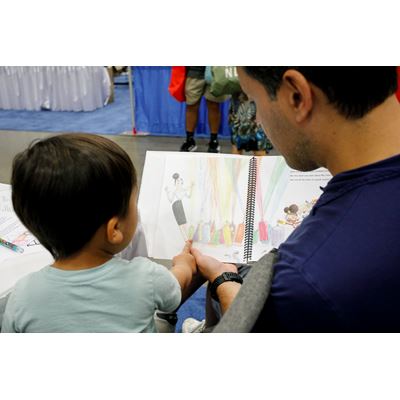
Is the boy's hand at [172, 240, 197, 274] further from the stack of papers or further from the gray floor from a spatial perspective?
the gray floor

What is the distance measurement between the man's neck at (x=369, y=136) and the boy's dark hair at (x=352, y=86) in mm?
15

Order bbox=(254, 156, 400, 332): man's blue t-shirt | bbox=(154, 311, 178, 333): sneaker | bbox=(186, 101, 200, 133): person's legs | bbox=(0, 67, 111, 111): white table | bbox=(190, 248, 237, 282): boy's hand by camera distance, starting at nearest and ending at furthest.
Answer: bbox=(254, 156, 400, 332): man's blue t-shirt, bbox=(190, 248, 237, 282): boy's hand, bbox=(154, 311, 178, 333): sneaker, bbox=(186, 101, 200, 133): person's legs, bbox=(0, 67, 111, 111): white table

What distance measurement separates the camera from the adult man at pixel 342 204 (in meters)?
0.57

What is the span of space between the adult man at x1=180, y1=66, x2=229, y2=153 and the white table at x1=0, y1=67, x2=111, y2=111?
83.0 inches

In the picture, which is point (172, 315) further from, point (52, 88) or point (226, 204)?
point (52, 88)

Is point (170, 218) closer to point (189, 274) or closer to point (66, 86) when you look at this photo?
point (189, 274)

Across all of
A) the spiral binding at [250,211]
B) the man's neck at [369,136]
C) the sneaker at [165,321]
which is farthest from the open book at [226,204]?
the man's neck at [369,136]

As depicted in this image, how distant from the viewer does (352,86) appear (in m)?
0.66

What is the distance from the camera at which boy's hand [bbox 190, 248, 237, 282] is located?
1074 millimetres

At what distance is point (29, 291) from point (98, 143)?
1.04 feet

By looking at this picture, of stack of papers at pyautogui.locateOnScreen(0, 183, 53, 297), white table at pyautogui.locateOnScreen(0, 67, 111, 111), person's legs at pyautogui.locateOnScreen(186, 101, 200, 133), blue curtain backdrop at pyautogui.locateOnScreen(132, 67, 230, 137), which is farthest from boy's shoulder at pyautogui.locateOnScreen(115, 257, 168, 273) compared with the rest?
white table at pyautogui.locateOnScreen(0, 67, 111, 111)

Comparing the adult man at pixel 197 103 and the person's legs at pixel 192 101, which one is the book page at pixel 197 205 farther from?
the person's legs at pixel 192 101
